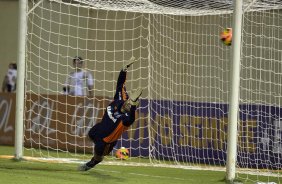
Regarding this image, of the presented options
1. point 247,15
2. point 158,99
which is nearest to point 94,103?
point 158,99

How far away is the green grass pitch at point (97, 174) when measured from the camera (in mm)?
11871

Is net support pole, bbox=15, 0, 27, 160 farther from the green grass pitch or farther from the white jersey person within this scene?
the white jersey person

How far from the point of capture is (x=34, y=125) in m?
18.8

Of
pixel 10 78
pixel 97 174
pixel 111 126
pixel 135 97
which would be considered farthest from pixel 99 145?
pixel 10 78

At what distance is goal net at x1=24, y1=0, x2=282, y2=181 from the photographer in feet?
53.1

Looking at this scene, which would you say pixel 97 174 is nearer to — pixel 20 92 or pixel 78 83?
pixel 20 92

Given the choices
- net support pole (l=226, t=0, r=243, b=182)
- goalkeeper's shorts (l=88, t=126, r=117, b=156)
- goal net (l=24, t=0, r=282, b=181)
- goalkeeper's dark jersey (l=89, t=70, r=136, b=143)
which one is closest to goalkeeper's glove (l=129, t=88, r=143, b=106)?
goalkeeper's dark jersey (l=89, t=70, r=136, b=143)

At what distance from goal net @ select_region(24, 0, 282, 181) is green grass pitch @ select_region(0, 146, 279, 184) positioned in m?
1.08

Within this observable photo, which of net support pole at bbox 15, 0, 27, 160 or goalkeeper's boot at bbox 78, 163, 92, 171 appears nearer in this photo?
goalkeeper's boot at bbox 78, 163, 92, 171

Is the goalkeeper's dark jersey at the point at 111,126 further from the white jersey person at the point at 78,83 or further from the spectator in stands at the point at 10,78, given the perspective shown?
the spectator in stands at the point at 10,78

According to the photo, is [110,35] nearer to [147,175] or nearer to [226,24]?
[226,24]

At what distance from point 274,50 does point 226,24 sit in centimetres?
277

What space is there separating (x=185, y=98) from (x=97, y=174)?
22.5 ft

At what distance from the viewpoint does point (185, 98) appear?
19578mm
